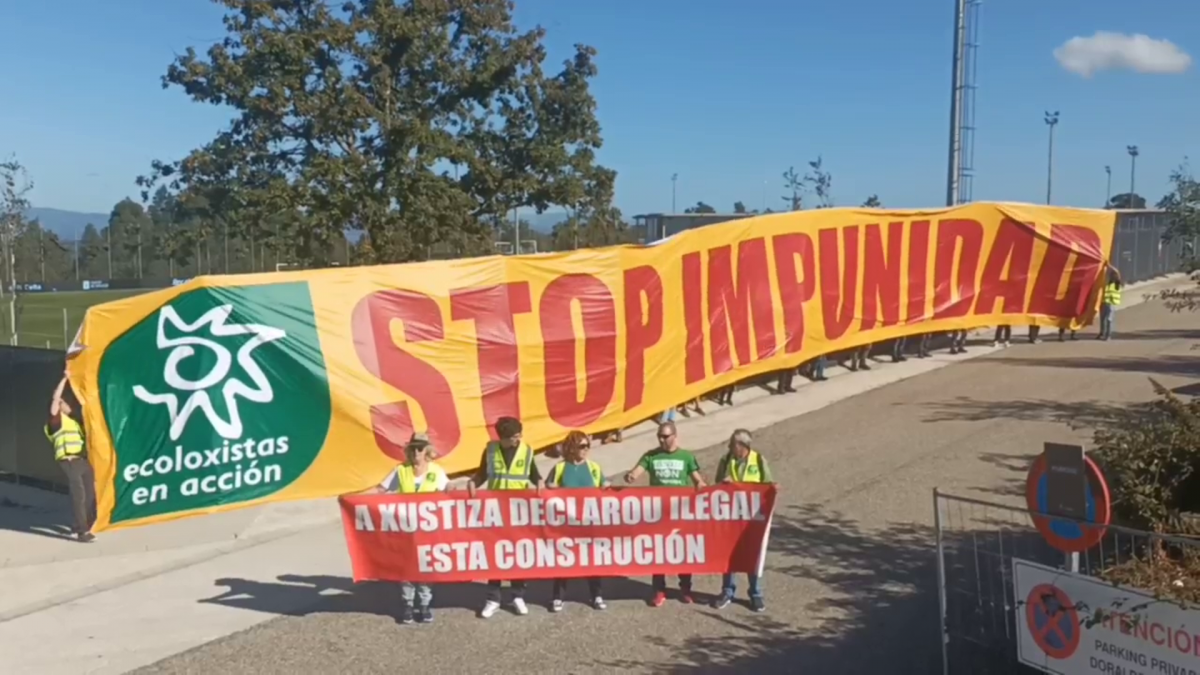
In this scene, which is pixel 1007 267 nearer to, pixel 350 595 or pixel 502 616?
pixel 502 616

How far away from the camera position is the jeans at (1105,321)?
2447 centimetres

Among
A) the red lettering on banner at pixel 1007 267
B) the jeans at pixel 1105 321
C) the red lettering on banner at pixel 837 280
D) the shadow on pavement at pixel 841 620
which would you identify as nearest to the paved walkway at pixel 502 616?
the shadow on pavement at pixel 841 620

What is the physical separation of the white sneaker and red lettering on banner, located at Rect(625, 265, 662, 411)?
6.23 metres

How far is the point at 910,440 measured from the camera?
49.3 feet

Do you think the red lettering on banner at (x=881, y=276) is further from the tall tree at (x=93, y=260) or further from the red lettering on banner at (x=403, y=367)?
the tall tree at (x=93, y=260)

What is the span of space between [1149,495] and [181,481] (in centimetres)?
857

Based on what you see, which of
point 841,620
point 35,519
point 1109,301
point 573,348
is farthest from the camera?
point 1109,301

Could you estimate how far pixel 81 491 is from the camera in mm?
10789

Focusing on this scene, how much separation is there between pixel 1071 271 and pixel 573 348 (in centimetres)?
1277

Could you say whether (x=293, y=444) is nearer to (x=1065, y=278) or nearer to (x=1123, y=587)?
(x=1123, y=587)

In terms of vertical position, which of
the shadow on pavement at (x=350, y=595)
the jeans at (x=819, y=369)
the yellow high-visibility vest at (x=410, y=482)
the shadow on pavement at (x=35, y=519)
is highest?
the jeans at (x=819, y=369)

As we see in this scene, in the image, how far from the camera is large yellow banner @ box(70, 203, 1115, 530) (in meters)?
10.5

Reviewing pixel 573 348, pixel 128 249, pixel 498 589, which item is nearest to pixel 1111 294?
pixel 573 348

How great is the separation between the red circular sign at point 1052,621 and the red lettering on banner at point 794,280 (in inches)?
463
